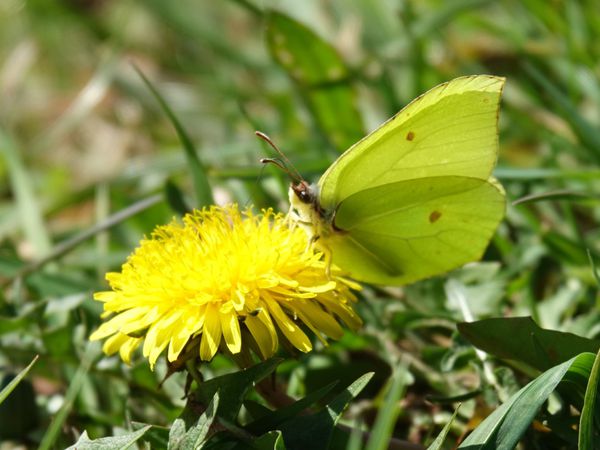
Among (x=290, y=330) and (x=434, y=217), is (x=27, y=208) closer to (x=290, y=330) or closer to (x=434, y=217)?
(x=434, y=217)

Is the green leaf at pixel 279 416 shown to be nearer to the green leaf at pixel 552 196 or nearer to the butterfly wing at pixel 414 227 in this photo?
the butterfly wing at pixel 414 227

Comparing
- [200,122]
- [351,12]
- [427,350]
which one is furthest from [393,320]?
[351,12]

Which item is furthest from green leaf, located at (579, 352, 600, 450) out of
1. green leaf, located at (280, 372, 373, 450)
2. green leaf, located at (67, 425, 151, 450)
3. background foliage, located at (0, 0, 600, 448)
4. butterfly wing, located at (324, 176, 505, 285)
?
green leaf, located at (67, 425, 151, 450)

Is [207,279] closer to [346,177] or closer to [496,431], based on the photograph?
[346,177]

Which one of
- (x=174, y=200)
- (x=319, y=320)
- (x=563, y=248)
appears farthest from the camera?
(x=174, y=200)

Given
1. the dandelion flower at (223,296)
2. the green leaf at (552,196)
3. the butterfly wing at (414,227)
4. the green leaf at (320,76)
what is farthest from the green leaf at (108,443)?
the green leaf at (320,76)

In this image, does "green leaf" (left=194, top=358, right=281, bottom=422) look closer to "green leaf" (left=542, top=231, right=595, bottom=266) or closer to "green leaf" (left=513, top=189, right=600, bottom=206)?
"green leaf" (left=513, top=189, right=600, bottom=206)

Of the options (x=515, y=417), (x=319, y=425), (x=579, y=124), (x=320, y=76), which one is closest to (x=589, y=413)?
(x=515, y=417)
